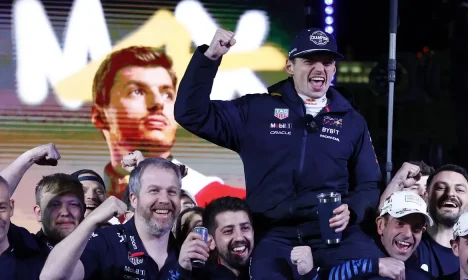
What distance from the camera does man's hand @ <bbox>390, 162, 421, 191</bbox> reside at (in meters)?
5.80

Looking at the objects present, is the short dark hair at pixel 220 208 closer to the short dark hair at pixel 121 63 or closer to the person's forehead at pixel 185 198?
the person's forehead at pixel 185 198

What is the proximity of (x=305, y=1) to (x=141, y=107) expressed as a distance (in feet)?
5.31

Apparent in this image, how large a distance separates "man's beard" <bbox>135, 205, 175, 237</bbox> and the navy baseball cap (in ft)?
3.68

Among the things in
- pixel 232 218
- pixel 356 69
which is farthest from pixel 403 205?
pixel 356 69

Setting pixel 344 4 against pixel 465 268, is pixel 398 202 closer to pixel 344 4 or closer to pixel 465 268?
pixel 465 268

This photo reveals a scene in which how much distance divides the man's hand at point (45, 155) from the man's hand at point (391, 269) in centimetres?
180

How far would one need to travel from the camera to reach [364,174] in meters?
5.67

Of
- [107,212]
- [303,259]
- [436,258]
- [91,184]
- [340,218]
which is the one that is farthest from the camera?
[91,184]

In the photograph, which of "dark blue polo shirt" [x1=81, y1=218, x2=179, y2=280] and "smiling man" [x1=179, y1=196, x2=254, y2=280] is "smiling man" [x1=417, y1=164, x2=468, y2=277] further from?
"dark blue polo shirt" [x1=81, y1=218, x2=179, y2=280]

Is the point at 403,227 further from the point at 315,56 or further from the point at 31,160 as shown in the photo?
the point at 31,160

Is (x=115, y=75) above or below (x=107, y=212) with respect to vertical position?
above

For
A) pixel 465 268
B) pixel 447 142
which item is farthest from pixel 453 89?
pixel 465 268

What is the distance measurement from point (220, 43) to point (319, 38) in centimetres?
60

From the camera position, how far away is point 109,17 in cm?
866
